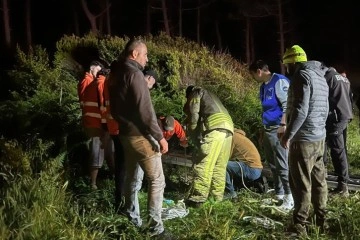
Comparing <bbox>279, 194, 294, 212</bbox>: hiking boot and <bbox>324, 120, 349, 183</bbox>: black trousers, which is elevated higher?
<bbox>324, 120, 349, 183</bbox>: black trousers

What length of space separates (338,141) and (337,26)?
845 inches

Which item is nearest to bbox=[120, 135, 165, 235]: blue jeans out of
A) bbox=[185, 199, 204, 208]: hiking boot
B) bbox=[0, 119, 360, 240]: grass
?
bbox=[0, 119, 360, 240]: grass

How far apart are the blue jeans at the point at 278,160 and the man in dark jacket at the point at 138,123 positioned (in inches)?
75.3

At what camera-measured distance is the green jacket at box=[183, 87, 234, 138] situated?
632 centimetres

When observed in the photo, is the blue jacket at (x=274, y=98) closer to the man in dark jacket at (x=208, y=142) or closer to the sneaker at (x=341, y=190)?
the man in dark jacket at (x=208, y=142)

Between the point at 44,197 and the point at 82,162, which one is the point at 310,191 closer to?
the point at 44,197

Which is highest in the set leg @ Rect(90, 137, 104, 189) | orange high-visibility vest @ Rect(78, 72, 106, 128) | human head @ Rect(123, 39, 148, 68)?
human head @ Rect(123, 39, 148, 68)

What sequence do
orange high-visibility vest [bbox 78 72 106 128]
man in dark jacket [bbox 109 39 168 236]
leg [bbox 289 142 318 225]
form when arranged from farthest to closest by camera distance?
orange high-visibility vest [bbox 78 72 106 128]
leg [bbox 289 142 318 225]
man in dark jacket [bbox 109 39 168 236]

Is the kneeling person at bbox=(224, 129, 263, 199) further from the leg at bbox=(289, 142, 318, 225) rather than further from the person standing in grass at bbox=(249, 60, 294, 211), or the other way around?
the leg at bbox=(289, 142, 318, 225)

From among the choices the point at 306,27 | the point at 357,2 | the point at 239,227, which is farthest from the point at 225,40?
the point at 239,227

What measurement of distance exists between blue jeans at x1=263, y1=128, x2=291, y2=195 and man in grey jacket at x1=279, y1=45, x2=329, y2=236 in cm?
106

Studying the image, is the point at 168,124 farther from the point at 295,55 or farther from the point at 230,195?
the point at 295,55

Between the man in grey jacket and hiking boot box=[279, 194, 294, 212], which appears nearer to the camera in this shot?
the man in grey jacket

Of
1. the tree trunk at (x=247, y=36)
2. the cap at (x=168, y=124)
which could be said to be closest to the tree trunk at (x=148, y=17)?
the tree trunk at (x=247, y=36)
